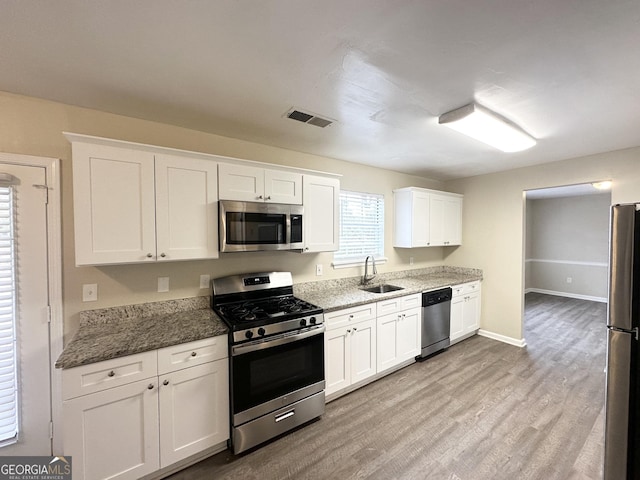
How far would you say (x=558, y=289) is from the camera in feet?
22.6

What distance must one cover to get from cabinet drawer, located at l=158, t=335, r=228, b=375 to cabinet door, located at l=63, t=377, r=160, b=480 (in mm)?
120

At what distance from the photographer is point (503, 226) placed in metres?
4.01

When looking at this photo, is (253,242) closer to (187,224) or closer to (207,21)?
(187,224)

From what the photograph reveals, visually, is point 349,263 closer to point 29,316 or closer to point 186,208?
point 186,208

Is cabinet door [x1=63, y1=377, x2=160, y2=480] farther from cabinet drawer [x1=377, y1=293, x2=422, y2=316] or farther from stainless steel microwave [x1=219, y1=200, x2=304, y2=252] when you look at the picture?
cabinet drawer [x1=377, y1=293, x2=422, y2=316]

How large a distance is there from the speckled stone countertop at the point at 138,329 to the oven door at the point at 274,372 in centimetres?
31

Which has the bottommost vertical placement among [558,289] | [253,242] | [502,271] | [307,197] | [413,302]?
[558,289]

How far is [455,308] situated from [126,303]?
3944 mm

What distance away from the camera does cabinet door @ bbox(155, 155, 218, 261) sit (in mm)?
1984

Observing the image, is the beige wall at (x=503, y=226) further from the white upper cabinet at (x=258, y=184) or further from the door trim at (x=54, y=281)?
the door trim at (x=54, y=281)

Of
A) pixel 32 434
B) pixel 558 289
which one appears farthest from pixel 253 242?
pixel 558 289

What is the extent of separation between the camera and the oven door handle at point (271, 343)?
192cm

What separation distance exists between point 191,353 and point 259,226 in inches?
43.3

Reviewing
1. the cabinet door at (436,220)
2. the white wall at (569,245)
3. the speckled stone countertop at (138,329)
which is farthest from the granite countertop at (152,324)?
the white wall at (569,245)
